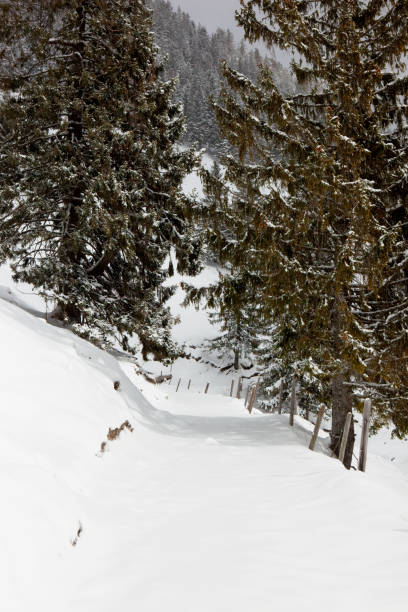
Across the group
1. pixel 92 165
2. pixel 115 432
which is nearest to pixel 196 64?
pixel 92 165

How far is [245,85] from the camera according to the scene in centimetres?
945

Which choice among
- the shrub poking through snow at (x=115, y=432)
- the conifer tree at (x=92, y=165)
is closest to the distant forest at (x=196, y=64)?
the conifer tree at (x=92, y=165)

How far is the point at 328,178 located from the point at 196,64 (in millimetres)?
113544

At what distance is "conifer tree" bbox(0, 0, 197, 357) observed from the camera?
973cm

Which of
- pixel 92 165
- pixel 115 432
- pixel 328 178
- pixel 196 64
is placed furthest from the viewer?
pixel 196 64

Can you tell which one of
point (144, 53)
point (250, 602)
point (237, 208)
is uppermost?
point (144, 53)

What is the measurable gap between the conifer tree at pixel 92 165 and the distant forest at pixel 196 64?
1642 inches

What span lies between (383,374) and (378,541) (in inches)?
173

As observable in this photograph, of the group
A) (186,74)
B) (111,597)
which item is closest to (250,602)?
(111,597)

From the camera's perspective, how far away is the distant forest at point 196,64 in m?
79.9

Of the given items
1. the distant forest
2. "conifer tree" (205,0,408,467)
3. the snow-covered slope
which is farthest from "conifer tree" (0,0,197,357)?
the distant forest

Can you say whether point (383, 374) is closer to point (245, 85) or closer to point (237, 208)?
point (237, 208)

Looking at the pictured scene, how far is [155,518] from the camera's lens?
4.39 metres

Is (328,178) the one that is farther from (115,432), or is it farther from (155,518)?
(155,518)
